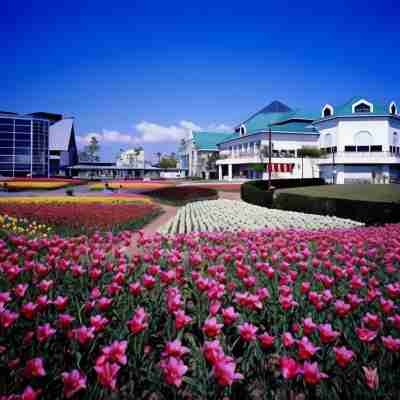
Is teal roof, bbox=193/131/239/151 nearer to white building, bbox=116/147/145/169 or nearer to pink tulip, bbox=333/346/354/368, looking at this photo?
white building, bbox=116/147/145/169

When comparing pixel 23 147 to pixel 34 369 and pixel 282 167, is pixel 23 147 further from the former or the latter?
pixel 34 369

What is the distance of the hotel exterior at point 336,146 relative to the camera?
177ft

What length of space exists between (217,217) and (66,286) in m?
10.9

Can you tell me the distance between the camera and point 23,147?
2938 inches

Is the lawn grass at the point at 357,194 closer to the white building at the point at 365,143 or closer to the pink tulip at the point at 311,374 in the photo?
the pink tulip at the point at 311,374

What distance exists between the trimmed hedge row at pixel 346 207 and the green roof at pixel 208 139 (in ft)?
204

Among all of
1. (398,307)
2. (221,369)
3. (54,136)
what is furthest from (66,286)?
(54,136)

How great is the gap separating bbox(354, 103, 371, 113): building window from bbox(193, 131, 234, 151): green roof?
107ft

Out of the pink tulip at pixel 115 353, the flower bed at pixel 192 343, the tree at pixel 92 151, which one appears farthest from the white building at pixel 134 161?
the pink tulip at pixel 115 353

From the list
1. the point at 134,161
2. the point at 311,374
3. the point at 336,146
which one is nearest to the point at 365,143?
the point at 336,146

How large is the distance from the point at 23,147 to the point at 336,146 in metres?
69.4

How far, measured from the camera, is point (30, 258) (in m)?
4.38

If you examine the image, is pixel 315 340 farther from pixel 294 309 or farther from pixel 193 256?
pixel 193 256

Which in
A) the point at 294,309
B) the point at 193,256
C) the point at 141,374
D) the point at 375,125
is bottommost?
the point at 141,374
